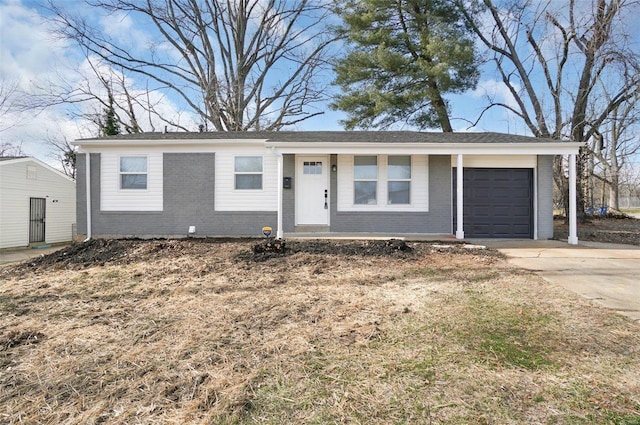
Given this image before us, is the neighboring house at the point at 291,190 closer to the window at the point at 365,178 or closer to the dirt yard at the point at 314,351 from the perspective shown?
the window at the point at 365,178

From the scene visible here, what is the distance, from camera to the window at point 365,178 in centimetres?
969

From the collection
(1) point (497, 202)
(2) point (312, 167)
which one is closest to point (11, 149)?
(2) point (312, 167)

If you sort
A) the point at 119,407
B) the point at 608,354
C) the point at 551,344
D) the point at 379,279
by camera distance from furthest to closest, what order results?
the point at 379,279 → the point at 551,344 → the point at 608,354 → the point at 119,407

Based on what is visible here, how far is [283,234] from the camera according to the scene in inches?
Answer: 360

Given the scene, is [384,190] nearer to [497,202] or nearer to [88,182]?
[497,202]

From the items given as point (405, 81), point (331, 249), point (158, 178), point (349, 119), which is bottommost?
point (331, 249)

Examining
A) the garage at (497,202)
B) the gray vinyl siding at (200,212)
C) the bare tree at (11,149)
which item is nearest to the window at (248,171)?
the gray vinyl siding at (200,212)

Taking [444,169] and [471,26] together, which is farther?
[471,26]

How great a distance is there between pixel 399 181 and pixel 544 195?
423 centimetres

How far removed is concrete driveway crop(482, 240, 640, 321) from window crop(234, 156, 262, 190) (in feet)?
21.8

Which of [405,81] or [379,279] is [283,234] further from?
[405,81]

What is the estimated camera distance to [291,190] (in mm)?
9664

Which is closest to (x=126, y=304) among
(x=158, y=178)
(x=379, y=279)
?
(x=379, y=279)

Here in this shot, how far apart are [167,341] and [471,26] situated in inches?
751
